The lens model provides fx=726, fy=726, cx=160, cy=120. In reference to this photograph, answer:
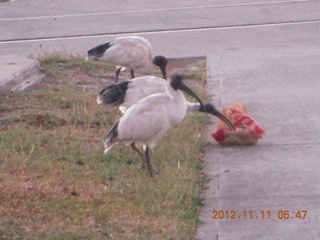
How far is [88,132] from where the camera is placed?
753cm

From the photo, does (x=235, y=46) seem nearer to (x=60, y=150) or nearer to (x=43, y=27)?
(x=43, y=27)

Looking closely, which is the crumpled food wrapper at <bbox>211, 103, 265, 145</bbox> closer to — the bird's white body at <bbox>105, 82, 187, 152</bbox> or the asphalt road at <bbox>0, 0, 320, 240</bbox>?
the asphalt road at <bbox>0, 0, 320, 240</bbox>

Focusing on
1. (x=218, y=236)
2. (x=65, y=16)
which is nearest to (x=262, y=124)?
(x=218, y=236)

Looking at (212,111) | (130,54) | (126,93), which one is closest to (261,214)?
(212,111)

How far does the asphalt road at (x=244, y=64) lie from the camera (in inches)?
217

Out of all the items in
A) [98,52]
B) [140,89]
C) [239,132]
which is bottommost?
[98,52]

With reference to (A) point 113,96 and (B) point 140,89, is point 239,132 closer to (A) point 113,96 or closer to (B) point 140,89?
(B) point 140,89

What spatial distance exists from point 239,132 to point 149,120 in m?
1.31

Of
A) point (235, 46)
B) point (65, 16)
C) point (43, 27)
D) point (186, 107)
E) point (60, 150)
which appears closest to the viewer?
point (186, 107)

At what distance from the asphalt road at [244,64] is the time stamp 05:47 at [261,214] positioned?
0.06 ft

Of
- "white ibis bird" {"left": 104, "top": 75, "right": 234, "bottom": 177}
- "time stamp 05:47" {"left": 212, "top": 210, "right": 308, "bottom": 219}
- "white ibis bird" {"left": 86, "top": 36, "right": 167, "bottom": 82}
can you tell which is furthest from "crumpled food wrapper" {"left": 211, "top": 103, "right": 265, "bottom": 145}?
"white ibis bird" {"left": 86, "top": 36, "right": 167, "bottom": 82}

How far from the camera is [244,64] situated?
1080cm

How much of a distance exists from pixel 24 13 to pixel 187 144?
1162cm

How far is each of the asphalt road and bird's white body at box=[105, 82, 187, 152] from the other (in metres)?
0.63
